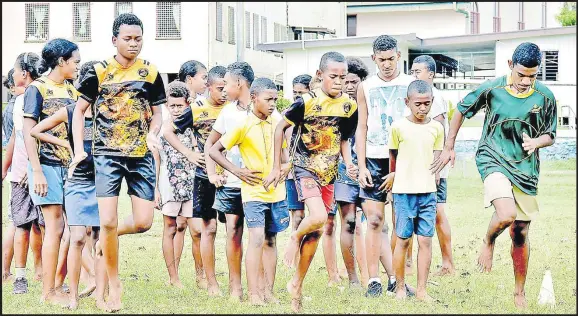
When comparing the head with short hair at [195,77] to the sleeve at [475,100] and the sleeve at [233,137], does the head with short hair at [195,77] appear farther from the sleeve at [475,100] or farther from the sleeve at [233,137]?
the sleeve at [475,100]

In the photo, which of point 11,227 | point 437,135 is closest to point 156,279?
point 11,227

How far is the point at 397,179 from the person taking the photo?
811cm

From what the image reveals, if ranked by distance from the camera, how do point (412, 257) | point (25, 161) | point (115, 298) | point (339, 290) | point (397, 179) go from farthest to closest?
1. point (412, 257)
2. point (25, 161)
3. point (339, 290)
4. point (397, 179)
5. point (115, 298)

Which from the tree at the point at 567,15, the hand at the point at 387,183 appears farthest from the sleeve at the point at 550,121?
the tree at the point at 567,15

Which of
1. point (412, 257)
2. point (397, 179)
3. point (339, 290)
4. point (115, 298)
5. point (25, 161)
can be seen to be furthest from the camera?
point (412, 257)

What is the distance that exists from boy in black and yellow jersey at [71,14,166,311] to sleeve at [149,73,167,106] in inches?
1.6

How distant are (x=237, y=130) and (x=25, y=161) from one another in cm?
247

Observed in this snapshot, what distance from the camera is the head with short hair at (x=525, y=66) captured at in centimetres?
757

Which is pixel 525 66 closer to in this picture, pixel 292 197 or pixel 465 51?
pixel 292 197

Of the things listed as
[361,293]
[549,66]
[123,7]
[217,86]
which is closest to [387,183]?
[361,293]

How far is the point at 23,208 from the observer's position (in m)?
9.27

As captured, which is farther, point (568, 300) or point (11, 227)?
point (11, 227)

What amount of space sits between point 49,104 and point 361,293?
2.99 metres

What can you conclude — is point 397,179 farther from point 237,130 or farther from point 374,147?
point 237,130
